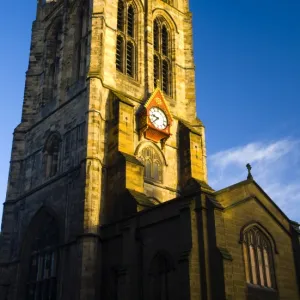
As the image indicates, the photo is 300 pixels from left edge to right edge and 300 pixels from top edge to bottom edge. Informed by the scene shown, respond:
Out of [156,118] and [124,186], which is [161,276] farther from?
[156,118]

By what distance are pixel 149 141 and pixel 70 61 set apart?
415 inches

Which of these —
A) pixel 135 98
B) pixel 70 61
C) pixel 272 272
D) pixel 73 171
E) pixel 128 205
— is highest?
pixel 70 61

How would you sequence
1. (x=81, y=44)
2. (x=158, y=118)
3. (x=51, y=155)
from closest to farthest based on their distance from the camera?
(x=158, y=118) → (x=51, y=155) → (x=81, y=44)

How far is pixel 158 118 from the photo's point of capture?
3738 centimetres

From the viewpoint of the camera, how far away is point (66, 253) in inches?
1230

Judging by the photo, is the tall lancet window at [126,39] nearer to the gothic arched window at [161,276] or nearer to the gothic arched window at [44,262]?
the gothic arched window at [44,262]

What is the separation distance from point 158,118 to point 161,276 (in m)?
14.3

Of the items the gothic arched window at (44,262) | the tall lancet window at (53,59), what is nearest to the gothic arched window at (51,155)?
the gothic arched window at (44,262)

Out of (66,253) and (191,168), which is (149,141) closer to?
(191,168)

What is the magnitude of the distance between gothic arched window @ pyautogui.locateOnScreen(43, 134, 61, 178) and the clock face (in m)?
7.27

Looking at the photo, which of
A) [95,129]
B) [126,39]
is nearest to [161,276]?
[95,129]

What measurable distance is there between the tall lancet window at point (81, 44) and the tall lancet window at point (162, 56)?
613cm

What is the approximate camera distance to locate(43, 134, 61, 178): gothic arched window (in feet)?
122

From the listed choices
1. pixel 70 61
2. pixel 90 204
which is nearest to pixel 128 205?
pixel 90 204
